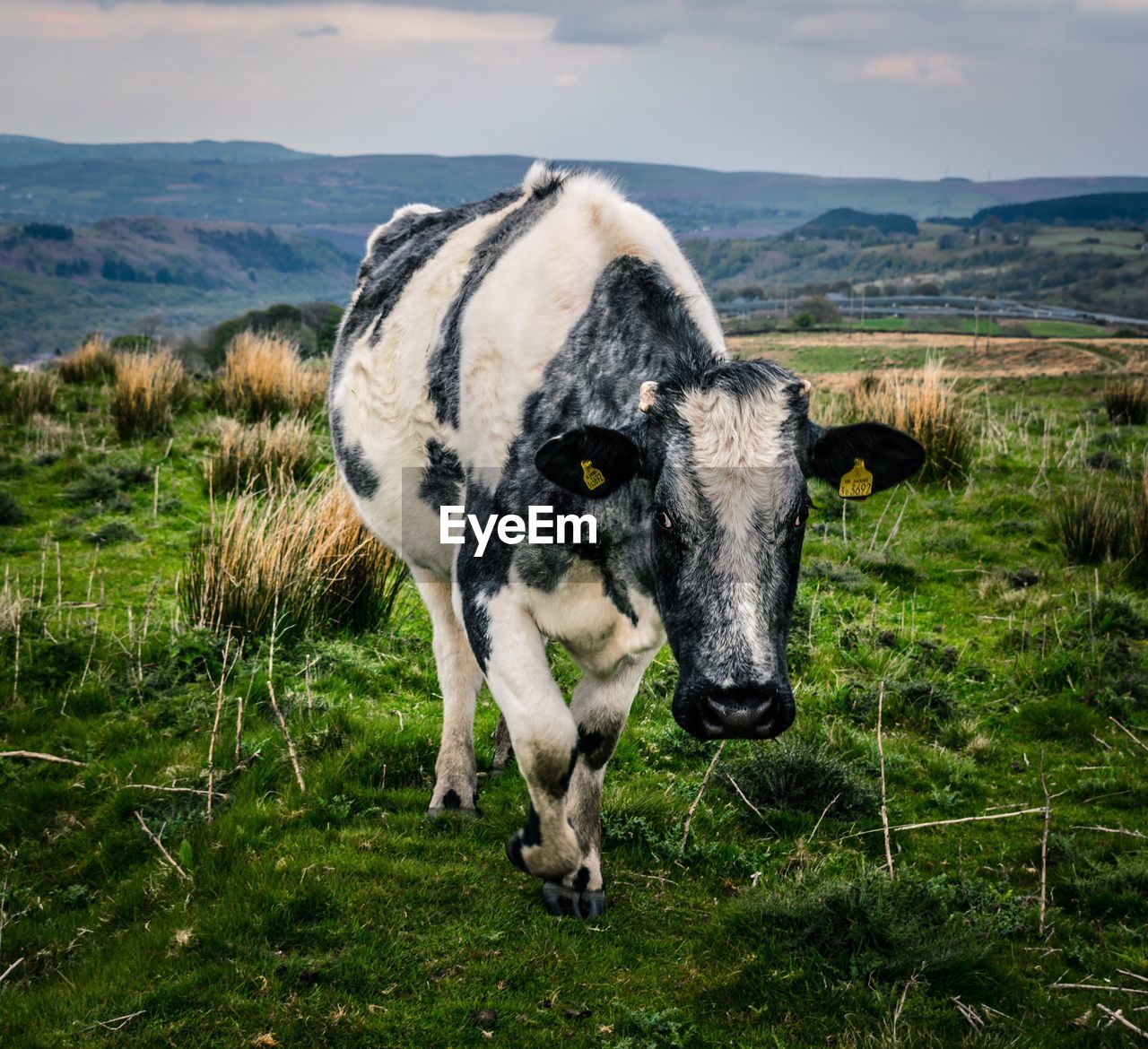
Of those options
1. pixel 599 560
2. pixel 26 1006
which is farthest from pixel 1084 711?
pixel 26 1006

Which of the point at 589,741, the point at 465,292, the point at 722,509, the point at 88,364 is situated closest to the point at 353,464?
the point at 465,292

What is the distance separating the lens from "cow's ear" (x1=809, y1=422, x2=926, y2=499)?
3.86m

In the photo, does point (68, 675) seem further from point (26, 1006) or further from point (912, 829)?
point (912, 829)

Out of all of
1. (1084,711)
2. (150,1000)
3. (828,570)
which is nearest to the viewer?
(150,1000)

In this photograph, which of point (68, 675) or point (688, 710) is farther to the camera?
point (68, 675)

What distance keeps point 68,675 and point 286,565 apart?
1.54 meters

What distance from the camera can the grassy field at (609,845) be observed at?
3.71 metres

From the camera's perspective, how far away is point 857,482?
3990 mm

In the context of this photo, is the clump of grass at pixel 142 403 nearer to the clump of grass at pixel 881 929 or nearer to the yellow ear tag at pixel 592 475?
the yellow ear tag at pixel 592 475

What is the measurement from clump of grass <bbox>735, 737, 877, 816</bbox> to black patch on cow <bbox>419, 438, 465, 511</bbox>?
2298 millimetres

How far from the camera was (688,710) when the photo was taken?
3.34 meters

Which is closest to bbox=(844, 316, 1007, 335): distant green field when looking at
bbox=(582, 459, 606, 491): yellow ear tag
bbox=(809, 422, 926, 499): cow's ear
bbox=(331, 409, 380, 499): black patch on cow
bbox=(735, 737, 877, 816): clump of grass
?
bbox=(331, 409, 380, 499): black patch on cow

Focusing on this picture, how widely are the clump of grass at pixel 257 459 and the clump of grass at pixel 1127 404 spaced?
12238mm

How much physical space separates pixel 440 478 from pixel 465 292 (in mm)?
924
